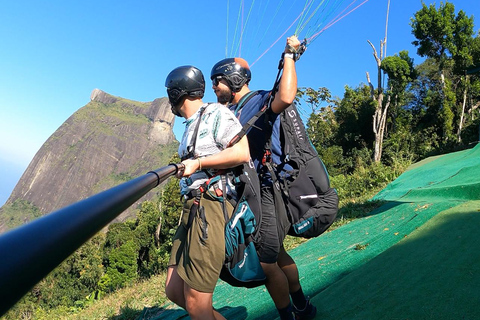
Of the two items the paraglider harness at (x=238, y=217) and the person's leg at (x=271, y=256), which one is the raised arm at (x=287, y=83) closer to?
the paraglider harness at (x=238, y=217)

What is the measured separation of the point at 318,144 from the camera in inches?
1107

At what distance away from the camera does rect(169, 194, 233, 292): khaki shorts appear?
2.10m

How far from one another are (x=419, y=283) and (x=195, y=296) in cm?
153

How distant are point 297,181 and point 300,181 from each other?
24 millimetres

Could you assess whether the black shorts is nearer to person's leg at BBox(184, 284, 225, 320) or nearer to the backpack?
the backpack

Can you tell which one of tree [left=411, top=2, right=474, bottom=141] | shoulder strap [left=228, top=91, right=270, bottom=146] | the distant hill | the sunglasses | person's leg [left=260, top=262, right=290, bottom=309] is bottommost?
person's leg [left=260, top=262, right=290, bottom=309]

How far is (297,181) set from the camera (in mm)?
2854

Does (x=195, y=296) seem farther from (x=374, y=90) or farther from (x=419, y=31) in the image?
(x=374, y=90)

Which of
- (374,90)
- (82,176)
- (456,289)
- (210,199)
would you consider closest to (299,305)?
(456,289)

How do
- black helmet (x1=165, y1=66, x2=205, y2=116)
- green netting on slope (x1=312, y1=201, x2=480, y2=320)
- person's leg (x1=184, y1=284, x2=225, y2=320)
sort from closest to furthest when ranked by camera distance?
person's leg (x1=184, y1=284, x2=225, y2=320) → green netting on slope (x1=312, y1=201, x2=480, y2=320) → black helmet (x1=165, y1=66, x2=205, y2=116)

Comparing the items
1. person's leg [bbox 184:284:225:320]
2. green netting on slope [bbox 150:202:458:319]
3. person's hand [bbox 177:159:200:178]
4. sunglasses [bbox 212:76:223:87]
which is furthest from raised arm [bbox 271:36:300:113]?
green netting on slope [bbox 150:202:458:319]

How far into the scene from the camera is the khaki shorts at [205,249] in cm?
210

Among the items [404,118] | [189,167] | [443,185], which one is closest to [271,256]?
[189,167]

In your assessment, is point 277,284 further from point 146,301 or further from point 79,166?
point 79,166
